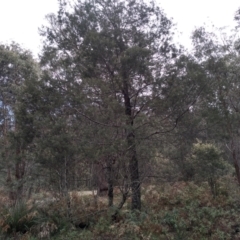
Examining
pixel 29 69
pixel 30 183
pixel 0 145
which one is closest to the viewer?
pixel 30 183

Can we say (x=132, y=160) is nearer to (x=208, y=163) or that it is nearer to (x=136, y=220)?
(x=136, y=220)

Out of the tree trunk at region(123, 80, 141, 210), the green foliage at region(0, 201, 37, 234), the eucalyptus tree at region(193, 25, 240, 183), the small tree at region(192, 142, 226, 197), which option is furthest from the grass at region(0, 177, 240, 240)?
the eucalyptus tree at region(193, 25, 240, 183)

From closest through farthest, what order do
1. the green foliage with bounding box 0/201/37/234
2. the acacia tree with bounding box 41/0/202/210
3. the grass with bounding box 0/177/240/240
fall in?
the grass with bounding box 0/177/240/240 → the green foliage with bounding box 0/201/37/234 → the acacia tree with bounding box 41/0/202/210

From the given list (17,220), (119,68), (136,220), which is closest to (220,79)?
(119,68)

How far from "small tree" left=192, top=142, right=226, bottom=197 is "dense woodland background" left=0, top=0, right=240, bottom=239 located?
4.75 ft

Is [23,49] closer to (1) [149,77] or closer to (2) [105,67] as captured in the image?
(2) [105,67]

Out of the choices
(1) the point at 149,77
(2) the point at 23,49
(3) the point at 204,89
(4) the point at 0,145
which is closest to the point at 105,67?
(1) the point at 149,77

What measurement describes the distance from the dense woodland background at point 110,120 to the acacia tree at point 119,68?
0.03 metres

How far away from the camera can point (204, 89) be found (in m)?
8.05

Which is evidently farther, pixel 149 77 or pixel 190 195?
pixel 190 195

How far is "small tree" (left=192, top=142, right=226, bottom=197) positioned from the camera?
35.9ft

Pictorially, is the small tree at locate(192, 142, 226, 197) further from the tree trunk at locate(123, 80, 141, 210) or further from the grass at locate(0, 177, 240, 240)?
the tree trunk at locate(123, 80, 141, 210)

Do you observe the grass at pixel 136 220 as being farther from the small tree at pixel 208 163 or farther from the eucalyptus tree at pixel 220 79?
the eucalyptus tree at pixel 220 79

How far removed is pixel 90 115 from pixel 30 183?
356 centimetres
